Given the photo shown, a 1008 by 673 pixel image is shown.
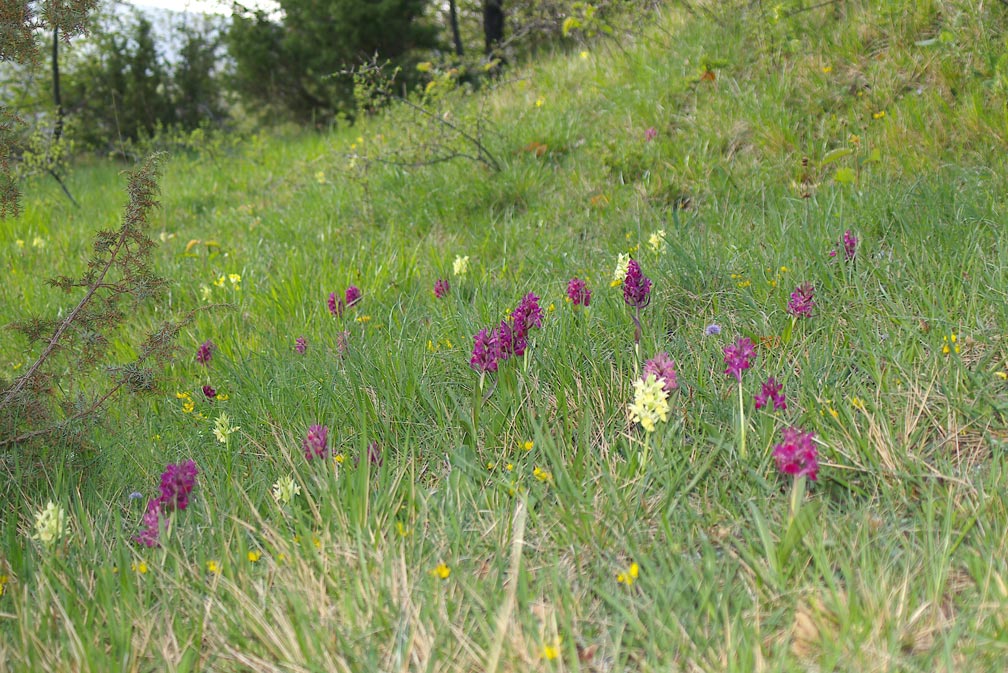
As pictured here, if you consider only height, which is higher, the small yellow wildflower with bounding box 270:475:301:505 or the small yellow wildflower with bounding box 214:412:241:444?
the small yellow wildflower with bounding box 214:412:241:444

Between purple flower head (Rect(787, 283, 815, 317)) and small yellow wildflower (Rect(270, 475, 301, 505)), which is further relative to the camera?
purple flower head (Rect(787, 283, 815, 317))

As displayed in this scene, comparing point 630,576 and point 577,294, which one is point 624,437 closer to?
point 630,576

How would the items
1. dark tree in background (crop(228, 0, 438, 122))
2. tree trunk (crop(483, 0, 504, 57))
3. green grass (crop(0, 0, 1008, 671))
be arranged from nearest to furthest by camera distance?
green grass (crop(0, 0, 1008, 671)) → tree trunk (crop(483, 0, 504, 57)) → dark tree in background (crop(228, 0, 438, 122))

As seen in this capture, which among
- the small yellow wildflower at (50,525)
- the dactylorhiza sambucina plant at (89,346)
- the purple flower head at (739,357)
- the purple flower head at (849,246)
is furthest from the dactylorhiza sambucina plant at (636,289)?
the small yellow wildflower at (50,525)

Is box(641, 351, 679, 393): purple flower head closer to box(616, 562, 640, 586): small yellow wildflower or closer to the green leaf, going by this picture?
box(616, 562, 640, 586): small yellow wildflower

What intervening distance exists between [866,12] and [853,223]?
2.13 m

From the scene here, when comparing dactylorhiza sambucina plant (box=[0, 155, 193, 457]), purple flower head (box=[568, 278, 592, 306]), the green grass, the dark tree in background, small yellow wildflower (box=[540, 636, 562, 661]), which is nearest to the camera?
small yellow wildflower (box=[540, 636, 562, 661])

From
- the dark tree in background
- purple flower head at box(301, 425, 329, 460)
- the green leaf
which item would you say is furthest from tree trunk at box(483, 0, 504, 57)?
purple flower head at box(301, 425, 329, 460)

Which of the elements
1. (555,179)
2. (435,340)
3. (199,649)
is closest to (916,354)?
(435,340)

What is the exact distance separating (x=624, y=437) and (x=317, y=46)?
10271 millimetres

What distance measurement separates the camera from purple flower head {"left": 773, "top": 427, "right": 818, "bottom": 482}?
1738mm

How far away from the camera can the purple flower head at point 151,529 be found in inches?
75.4

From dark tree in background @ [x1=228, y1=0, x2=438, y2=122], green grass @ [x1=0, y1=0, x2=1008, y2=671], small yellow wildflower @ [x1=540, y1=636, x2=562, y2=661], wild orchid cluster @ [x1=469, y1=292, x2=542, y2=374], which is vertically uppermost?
dark tree in background @ [x1=228, y1=0, x2=438, y2=122]

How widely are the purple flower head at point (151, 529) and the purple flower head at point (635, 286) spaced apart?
4.84 ft
